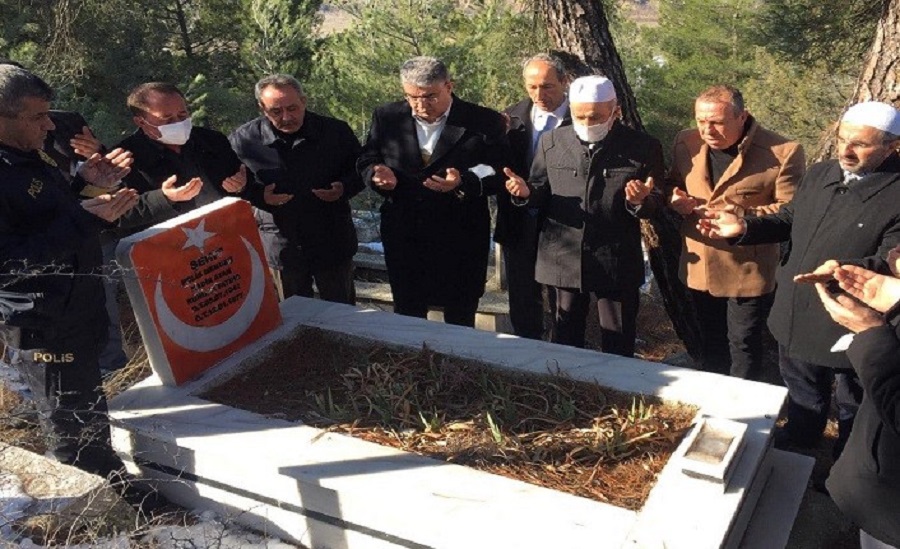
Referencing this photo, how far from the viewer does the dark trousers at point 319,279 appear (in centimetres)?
453

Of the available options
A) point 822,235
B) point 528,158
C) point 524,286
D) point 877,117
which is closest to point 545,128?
point 528,158

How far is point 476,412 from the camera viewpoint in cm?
323

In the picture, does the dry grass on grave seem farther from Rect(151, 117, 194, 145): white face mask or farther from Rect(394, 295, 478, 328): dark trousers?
Rect(151, 117, 194, 145): white face mask

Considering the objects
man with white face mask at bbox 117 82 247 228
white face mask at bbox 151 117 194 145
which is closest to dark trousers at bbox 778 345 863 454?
man with white face mask at bbox 117 82 247 228

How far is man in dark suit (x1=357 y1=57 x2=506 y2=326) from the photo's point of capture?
4094mm

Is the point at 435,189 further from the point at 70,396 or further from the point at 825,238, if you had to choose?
the point at 70,396

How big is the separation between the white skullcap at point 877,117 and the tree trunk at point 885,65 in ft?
3.66

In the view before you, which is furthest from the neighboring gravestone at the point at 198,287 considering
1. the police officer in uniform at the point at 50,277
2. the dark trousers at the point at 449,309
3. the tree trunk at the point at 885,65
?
the tree trunk at the point at 885,65

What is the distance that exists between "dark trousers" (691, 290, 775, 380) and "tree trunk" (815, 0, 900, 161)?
3.47 ft

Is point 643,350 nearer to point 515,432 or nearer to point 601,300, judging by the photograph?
point 601,300

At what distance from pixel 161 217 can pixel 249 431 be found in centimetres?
129

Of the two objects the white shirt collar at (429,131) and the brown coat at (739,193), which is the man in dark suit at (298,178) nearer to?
the white shirt collar at (429,131)

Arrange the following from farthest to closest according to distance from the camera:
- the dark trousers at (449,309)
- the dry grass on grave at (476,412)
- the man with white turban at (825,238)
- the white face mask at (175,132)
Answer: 1. the dark trousers at (449,309)
2. the white face mask at (175,132)
3. the man with white turban at (825,238)
4. the dry grass on grave at (476,412)

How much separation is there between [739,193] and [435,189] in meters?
1.47
